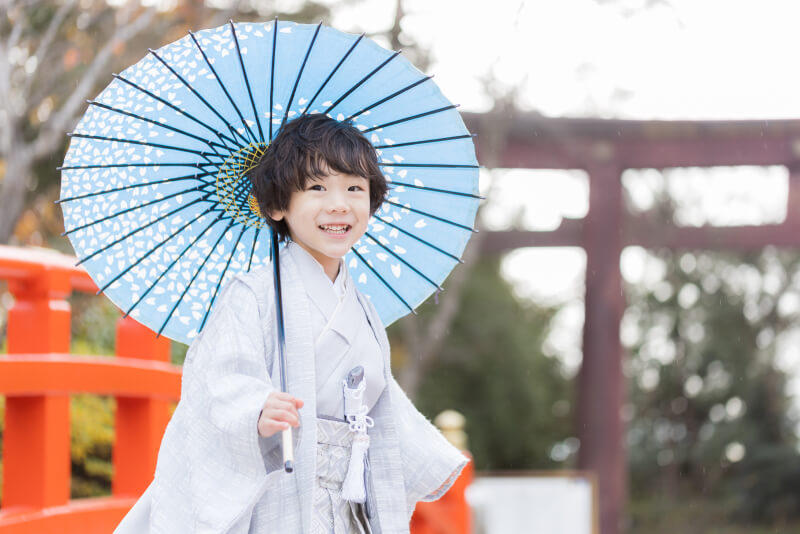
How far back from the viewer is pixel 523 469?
15.3 meters

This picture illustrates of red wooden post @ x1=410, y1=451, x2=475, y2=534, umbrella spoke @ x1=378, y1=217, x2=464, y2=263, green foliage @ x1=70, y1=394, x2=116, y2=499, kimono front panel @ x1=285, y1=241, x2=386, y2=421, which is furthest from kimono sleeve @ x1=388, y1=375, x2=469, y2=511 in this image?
green foliage @ x1=70, y1=394, x2=116, y2=499

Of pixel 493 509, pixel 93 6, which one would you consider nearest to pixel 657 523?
pixel 493 509

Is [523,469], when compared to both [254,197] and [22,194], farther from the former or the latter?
[254,197]

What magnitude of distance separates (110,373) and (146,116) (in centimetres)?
123

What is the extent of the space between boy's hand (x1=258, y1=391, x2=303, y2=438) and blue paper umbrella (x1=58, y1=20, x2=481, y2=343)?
1.74ft

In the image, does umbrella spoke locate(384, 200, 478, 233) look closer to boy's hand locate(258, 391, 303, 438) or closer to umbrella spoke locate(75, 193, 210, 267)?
umbrella spoke locate(75, 193, 210, 267)

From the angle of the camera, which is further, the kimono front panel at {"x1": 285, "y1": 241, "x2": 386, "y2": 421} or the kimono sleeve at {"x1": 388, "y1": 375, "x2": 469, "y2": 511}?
the kimono sleeve at {"x1": 388, "y1": 375, "x2": 469, "y2": 511}

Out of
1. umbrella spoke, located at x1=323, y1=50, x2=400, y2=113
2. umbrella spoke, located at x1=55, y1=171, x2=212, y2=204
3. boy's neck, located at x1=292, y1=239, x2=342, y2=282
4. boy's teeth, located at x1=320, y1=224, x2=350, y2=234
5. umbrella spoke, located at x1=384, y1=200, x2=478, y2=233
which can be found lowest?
boy's neck, located at x1=292, y1=239, x2=342, y2=282

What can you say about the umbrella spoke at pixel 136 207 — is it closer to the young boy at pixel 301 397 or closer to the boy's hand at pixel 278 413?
the young boy at pixel 301 397

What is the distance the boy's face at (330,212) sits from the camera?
6.32ft

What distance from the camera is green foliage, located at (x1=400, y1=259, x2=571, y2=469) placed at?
567 inches

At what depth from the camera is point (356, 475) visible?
6.29ft

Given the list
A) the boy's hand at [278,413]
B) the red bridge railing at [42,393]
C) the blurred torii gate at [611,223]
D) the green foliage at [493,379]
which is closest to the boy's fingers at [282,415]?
the boy's hand at [278,413]

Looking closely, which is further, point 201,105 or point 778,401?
point 778,401
